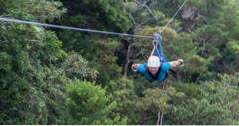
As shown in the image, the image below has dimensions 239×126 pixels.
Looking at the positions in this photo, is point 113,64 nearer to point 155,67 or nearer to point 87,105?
point 87,105

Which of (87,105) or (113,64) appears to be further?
(113,64)

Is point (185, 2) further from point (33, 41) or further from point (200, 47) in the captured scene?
point (33, 41)

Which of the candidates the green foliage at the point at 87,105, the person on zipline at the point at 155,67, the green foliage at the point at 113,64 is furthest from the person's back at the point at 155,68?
the green foliage at the point at 87,105

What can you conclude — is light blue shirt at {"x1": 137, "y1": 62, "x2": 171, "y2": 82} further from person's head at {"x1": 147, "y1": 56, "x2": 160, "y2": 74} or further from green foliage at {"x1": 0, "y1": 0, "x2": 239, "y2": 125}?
green foliage at {"x1": 0, "y1": 0, "x2": 239, "y2": 125}

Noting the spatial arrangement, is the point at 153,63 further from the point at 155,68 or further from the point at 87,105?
the point at 87,105

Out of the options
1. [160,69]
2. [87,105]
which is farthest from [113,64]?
[160,69]

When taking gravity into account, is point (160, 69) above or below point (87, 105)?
above

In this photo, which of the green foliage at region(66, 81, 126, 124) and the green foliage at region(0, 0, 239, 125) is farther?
the green foliage at region(66, 81, 126, 124)

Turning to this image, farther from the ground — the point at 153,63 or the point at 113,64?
the point at 153,63

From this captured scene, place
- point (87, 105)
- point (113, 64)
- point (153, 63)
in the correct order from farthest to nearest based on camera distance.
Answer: point (113, 64) < point (87, 105) < point (153, 63)

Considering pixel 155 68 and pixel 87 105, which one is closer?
pixel 155 68

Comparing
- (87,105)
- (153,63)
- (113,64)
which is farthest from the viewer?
(113,64)

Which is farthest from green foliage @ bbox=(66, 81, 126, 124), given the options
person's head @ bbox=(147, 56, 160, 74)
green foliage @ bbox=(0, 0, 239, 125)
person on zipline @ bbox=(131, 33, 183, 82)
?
person's head @ bbox=(147, 56, 160, 74)

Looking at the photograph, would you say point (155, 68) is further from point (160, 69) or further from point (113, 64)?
point (113, 64)
